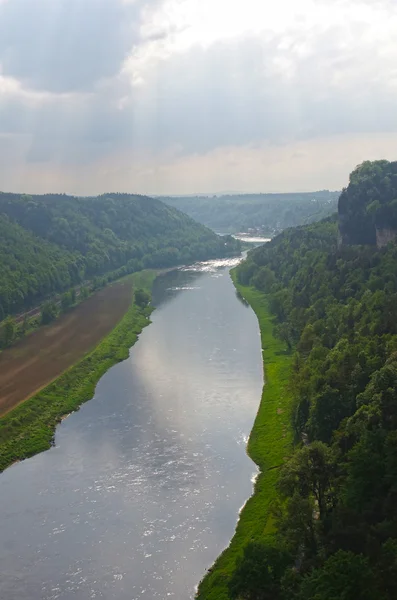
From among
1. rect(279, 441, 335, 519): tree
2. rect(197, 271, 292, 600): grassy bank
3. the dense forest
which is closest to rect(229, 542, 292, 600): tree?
the dense forest

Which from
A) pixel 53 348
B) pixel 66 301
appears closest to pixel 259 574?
pixel 53 348

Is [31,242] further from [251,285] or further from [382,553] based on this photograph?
[382,553]

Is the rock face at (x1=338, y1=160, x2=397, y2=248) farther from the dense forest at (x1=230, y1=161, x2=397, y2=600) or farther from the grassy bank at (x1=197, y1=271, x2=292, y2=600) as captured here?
the grassy bank at (x1=197, y1=271, x2=292, y2=600)

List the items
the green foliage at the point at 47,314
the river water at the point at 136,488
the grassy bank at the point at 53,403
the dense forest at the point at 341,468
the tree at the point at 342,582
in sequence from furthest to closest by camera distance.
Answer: the green foliage at the point at 47,314, the grassy bank at the point at 53,403, the river water at the point at 136,488, the dense forest at the point at 341,468, the tree at the point at 342,582

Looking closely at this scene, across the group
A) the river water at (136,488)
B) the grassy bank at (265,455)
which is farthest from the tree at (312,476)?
the river water at (136,488)

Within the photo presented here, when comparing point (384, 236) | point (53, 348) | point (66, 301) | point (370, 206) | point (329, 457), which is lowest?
point (329, 457)

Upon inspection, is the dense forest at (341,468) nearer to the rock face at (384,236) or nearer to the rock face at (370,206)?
the rock face at (384,236)

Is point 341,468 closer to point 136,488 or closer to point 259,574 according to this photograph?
point 259,574
